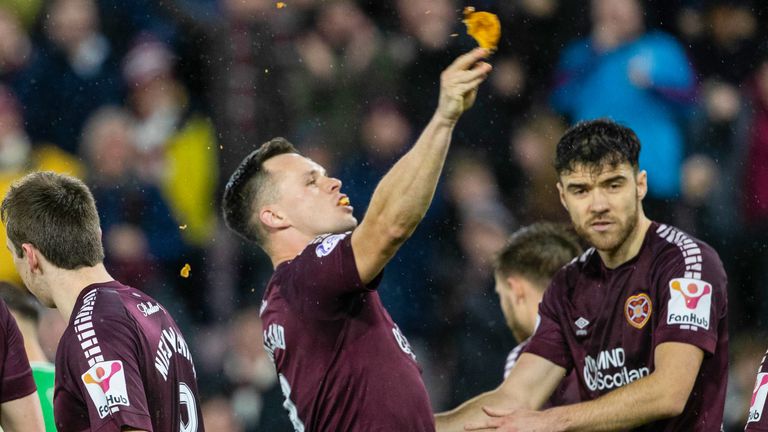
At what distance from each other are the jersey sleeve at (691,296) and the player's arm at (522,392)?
1.95ft

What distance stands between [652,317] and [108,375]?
1880 millimetres

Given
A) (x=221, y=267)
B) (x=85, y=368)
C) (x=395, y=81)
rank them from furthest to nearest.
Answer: (x=395, y=81), (x=221, y=267), (x=85, y=368)

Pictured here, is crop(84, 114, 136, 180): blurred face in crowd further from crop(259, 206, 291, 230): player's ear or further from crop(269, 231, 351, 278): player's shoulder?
crop(269, 231, 351, 278): player's shoulder

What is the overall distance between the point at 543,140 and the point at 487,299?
1.09 metres

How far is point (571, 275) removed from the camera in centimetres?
430

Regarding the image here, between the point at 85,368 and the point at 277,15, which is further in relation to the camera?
the point at 277,15

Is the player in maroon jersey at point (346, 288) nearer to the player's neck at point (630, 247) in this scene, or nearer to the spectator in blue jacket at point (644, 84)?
the player's neck at point (630, 247)

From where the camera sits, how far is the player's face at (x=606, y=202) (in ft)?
13.2

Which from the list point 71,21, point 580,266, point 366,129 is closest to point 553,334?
point 580,266

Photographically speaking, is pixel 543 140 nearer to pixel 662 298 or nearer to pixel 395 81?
pixel 395 81

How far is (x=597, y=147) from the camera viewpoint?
13.5ft

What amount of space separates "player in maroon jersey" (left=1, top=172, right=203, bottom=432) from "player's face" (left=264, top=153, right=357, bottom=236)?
77 cm

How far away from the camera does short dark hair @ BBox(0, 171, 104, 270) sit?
3633mm

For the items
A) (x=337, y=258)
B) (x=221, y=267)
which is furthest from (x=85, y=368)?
(x=221, y=267)
